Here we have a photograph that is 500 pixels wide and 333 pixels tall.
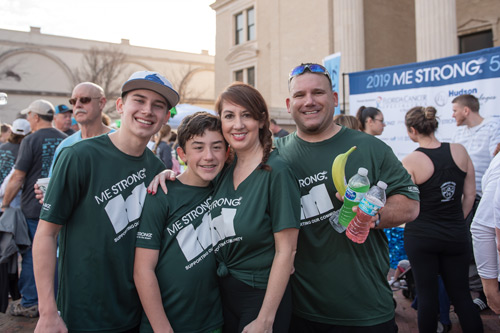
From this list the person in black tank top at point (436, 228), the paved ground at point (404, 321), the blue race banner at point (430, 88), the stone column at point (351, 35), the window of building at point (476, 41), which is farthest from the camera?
the stone column at point (351, 35)

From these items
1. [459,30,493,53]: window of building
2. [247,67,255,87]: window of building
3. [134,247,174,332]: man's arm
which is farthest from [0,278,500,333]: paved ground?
[247,67,255,87]: window of building

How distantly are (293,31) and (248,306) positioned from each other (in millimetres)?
20072

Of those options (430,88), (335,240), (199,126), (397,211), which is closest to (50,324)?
(199,126)

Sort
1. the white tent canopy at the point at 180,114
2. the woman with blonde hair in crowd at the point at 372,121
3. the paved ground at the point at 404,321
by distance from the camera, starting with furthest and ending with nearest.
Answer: the white tent canopy at the point at 180,114
the woman with blonde hair in crowd at the point at 372,121
the paved ground at the point at 404,321

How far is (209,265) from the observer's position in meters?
2.05

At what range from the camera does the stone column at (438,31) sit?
11906 millimetres

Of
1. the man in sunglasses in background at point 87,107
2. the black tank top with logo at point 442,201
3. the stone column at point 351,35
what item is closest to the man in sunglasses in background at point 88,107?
the man in sunglasses in background at point 87,107

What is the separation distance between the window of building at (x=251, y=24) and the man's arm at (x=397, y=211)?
24347 mm

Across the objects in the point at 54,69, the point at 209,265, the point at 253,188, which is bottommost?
the point at 209,265

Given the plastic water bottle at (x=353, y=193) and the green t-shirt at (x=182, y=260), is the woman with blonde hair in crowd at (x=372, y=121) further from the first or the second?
the green t-shirt at (x=182, y=260)

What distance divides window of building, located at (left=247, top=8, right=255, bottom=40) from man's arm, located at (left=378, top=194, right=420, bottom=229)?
24347 mm

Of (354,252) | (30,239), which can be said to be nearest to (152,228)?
(354,252)

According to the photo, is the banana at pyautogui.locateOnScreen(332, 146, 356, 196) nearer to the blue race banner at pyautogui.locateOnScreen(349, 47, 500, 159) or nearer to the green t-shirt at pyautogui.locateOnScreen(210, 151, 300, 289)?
the green t-shirt at pyautogui.locateOnScreen(210, 151, 300, 289)

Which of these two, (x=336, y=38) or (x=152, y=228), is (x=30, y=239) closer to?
(x=152, y=228)
